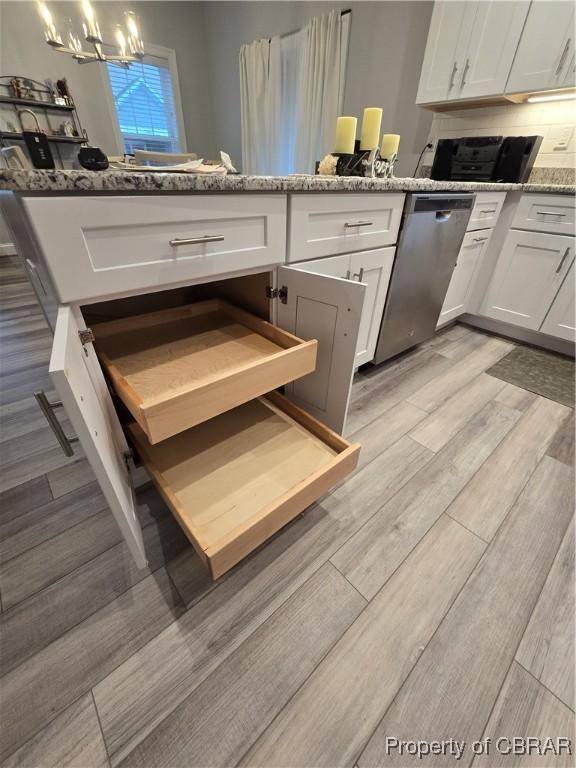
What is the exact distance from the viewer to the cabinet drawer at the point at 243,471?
69 centimetres

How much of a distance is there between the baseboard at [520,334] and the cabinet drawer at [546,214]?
56 cm

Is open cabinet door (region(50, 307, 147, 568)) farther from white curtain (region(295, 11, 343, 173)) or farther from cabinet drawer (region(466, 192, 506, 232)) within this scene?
white curtain (region(295, 11, 343, 173))

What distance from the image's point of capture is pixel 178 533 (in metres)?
0.92

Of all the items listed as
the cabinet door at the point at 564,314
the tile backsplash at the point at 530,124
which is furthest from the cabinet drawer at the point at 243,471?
the tile backsplash at the point at 530,124

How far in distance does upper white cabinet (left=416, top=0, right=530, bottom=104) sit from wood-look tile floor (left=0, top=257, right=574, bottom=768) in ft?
6.61

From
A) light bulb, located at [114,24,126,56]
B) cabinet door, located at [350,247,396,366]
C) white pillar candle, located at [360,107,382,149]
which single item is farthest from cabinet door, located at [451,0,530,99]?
light bulb, located at [114,24,126,56]

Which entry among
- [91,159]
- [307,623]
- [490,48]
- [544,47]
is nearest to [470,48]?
[490,48]

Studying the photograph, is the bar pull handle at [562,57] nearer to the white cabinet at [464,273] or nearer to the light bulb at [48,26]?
the white cabinet at [464,273]

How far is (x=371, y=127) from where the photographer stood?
4.08 feet

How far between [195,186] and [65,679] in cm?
106

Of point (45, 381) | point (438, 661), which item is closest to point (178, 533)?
point (438, 661)

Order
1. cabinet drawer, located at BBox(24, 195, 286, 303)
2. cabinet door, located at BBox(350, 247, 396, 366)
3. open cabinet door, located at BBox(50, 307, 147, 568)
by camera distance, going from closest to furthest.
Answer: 1. open cabinet door, located at BBox(50, 307, 147, 568)
2. cabinet drawer, located at BBox(24, 195, 286, 303)
3. cabinet door, located at BBox(350, 247, 396, 366)

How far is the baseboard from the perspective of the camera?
1898 mm

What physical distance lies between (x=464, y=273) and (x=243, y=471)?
1.76m
